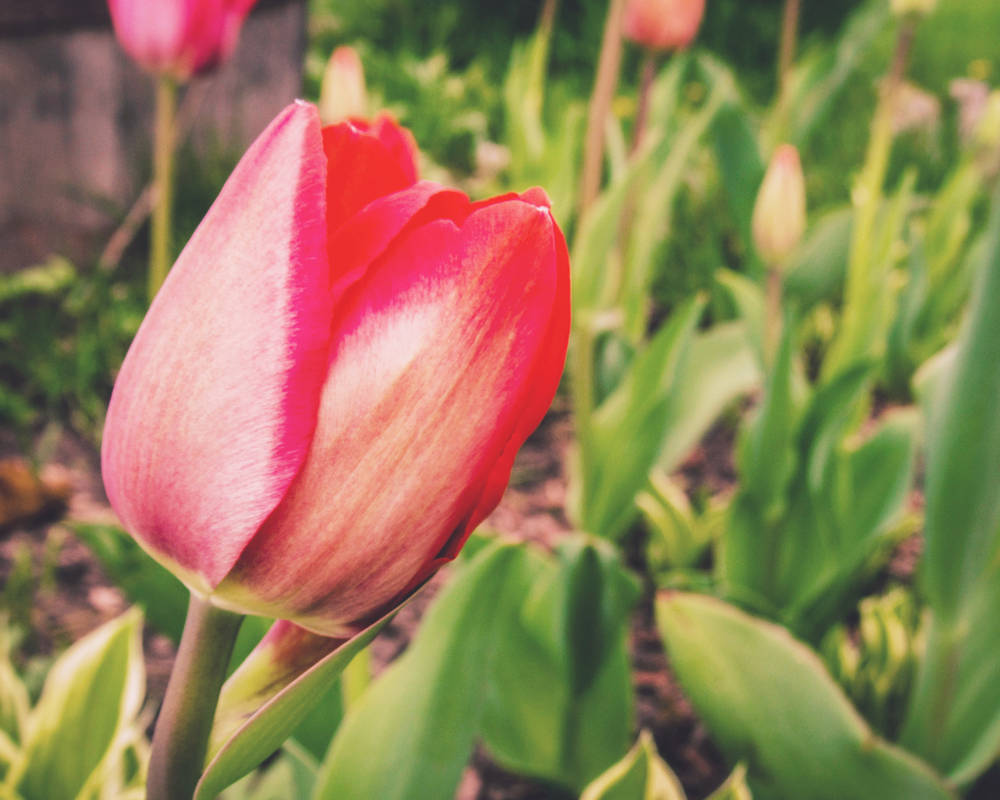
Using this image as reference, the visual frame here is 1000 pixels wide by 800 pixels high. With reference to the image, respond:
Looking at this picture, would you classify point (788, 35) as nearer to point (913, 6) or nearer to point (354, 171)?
point (913, 6)

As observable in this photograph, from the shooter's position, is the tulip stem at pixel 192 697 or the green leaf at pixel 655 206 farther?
the green leaf at pixel 655 206

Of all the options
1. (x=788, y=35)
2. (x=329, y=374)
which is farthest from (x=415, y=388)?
(x=788, y=35)

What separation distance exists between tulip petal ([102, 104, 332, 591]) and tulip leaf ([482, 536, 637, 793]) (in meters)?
0.64

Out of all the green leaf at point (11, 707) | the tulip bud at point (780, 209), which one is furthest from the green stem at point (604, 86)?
the green leaf at point (11, 707)

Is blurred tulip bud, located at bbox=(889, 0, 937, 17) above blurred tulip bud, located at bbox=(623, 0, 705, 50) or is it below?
above

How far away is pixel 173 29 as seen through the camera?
3.22 feet

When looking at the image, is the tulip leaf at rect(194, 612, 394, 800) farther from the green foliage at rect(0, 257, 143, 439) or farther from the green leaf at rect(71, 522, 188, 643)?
the green foliage at rect(0, 257, 143, 439)

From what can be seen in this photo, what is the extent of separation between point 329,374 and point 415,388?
3 centimetres

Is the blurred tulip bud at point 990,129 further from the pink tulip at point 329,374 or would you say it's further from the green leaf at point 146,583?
the pink tulip at point 329,374

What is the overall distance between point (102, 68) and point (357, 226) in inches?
83.0

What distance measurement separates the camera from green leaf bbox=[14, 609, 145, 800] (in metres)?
0.81

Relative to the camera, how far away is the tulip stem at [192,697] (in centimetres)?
33

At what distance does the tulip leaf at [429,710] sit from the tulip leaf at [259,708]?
0.22 meters

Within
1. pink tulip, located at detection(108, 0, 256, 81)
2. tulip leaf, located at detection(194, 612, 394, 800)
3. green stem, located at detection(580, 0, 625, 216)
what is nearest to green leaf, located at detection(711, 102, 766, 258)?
green stem, located at detection(580, 0, 625, 216)
